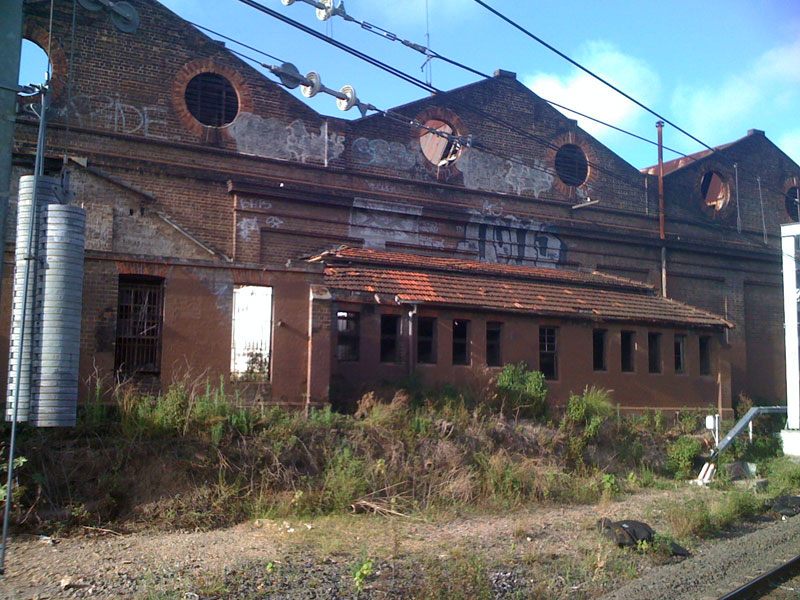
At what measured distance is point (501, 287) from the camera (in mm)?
19781

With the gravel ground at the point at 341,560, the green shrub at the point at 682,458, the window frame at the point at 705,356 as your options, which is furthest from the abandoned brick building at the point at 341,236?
the gravel ground at the point at 341,560

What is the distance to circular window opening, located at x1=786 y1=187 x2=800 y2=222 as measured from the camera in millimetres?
29891

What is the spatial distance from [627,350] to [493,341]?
455cm

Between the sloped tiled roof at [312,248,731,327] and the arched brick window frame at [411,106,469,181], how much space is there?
9.06 feet

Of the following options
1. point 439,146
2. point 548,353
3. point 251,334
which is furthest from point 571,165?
point 251,334

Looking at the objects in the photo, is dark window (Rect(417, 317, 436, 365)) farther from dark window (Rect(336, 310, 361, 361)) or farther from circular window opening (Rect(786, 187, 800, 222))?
circular window opening (Rect(786, 187, 800, 222))

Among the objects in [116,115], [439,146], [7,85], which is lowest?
[7,85]

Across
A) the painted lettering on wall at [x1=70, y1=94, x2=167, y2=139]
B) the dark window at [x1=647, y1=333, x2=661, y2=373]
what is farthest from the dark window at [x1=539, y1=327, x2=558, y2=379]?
the painted lettering on wall at [x1=70, y1=94, x2=167, y2=139]

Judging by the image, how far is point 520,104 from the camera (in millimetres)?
23906

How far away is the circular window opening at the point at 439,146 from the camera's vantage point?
22328 mm

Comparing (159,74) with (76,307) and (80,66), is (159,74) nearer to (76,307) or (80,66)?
(80,66)

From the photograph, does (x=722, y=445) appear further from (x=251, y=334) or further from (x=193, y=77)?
(x=193, y=77)

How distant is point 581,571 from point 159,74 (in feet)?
48.9

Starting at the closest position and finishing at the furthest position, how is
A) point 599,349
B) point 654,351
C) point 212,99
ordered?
1. point 212,99
2. point 599,349
3. point 654,351
